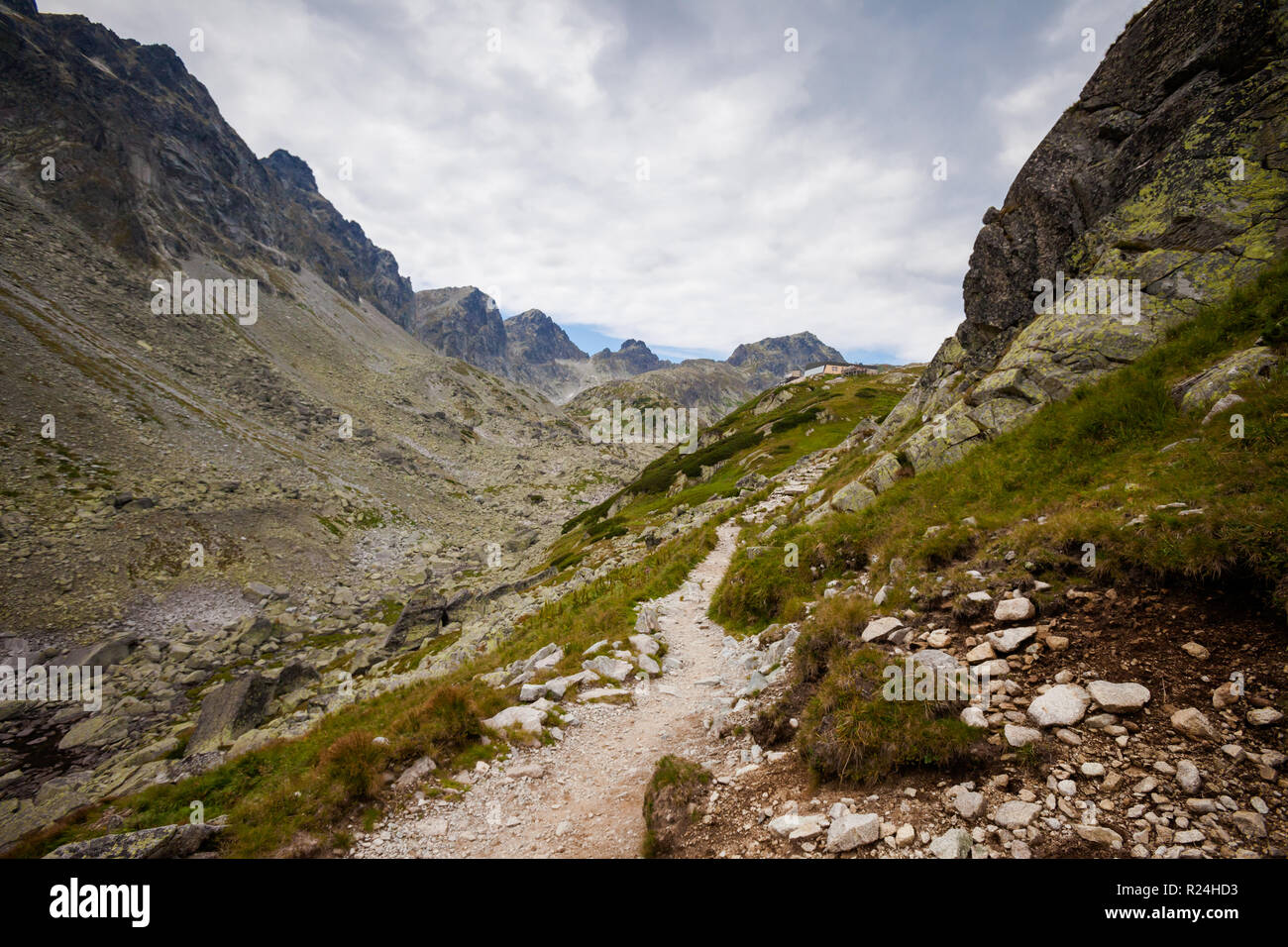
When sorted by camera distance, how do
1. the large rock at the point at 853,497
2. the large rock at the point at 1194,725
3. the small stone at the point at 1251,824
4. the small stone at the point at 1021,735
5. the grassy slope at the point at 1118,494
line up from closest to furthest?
1. the small stone at the point at 1251,824
2. the large rock at the point at 1194,725
3. the small stone at the point at 1021,735
4. the grassy slope at the point at 1118,494
5. the large rock at the point at 853,497

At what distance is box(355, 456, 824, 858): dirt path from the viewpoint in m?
7.11

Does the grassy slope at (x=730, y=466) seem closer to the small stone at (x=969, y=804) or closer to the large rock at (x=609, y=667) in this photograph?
the large rock at (x=609, y=667)

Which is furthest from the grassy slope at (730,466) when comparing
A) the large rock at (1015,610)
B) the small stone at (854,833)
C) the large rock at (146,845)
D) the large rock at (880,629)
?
the small stone at (854,833)

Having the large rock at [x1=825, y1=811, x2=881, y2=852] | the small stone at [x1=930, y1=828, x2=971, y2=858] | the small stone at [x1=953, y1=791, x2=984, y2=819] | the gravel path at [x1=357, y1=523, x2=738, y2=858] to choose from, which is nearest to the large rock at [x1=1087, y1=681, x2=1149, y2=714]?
→ the small stone at [x1=953, y1=791, x2=984, y2=819]

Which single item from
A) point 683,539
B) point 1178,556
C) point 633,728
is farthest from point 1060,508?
point 683,539

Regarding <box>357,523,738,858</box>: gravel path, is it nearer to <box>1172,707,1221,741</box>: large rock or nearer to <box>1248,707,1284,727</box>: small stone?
<box>1172,707,1221,741</box>: large rock

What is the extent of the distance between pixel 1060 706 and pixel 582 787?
7.28m

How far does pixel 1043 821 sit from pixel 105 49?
241 m

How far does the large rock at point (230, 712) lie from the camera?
20.6 meters

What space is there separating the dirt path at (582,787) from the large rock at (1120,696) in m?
4.99

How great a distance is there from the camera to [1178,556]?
6219mm

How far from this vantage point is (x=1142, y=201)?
15.8 m
